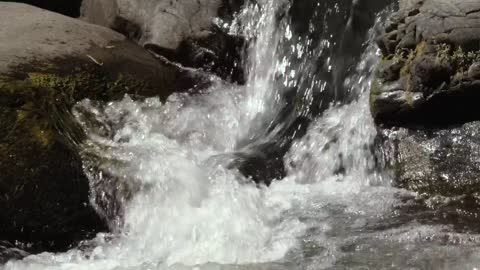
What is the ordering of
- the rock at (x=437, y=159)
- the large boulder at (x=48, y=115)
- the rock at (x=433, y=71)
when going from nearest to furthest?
the large boulder at (x=48, y=115) → the rock at (x=437, y=159) → the rock at (x=433, y=71)

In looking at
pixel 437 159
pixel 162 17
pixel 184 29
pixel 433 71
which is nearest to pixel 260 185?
pixel 437 159

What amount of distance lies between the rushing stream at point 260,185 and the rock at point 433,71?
1.39ft

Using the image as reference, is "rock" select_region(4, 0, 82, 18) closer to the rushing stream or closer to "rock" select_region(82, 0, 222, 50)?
"rock" select_region(82, 0, 222, 50)

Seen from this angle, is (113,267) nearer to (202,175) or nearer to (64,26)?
(202,175)

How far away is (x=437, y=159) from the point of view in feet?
15.4

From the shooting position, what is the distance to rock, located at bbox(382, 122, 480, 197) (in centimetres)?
446

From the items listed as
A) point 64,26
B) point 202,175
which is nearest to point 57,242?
point 202,175

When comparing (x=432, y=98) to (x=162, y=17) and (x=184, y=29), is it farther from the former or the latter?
(x=162, y=17)

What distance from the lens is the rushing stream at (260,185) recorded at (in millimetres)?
3760

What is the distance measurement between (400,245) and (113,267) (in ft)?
6.47

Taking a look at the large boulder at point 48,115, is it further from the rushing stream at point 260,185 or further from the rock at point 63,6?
the rock at point 63,6

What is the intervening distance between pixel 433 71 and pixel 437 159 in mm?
812

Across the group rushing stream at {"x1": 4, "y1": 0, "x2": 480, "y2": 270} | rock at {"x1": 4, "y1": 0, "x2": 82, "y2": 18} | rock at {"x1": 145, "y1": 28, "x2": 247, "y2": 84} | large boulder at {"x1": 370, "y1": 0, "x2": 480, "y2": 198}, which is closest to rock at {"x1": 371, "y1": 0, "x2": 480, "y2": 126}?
large boulder at {"x1": 370, "y1": 0, "x2": 480, "y2": 198}

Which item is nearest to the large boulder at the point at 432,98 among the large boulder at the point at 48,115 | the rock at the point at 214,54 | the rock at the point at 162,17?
the rock at the point at 214,54
